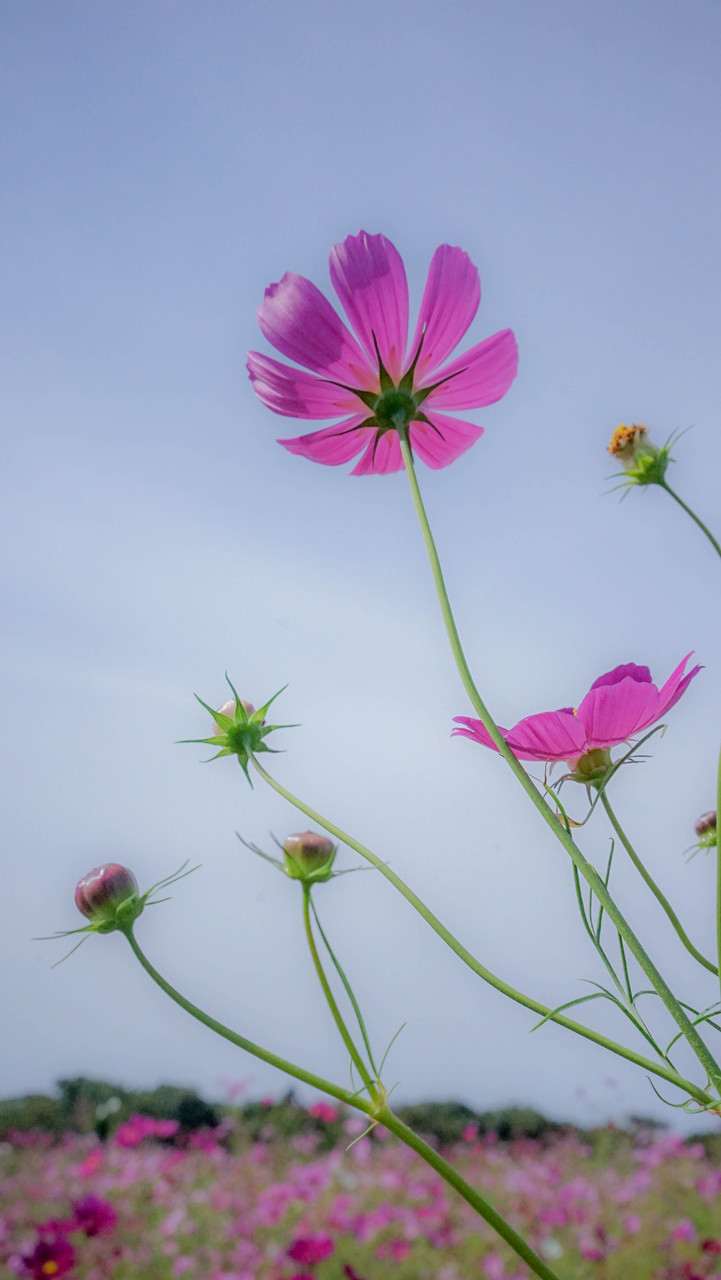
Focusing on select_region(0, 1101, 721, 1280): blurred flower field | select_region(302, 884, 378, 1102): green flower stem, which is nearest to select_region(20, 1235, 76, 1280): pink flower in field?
select_region(0, 1101, 721, 1280): blurred flower field

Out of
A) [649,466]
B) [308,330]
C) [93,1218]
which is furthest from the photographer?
[93,1218]

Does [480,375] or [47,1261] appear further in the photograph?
[47,1261]

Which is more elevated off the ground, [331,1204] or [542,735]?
[542,735]

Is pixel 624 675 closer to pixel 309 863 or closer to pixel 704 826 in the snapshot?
pixel 309 863

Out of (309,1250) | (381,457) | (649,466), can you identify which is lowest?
(309,1250)

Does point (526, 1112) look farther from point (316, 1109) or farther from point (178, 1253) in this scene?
point (178, 1253)

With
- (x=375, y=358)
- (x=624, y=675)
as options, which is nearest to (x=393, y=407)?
(x=375, y=358)

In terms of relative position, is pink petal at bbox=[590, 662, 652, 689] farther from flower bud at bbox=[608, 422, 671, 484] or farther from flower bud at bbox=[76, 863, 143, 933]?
flower bud at bbox=[608, 422, 671, 484]
